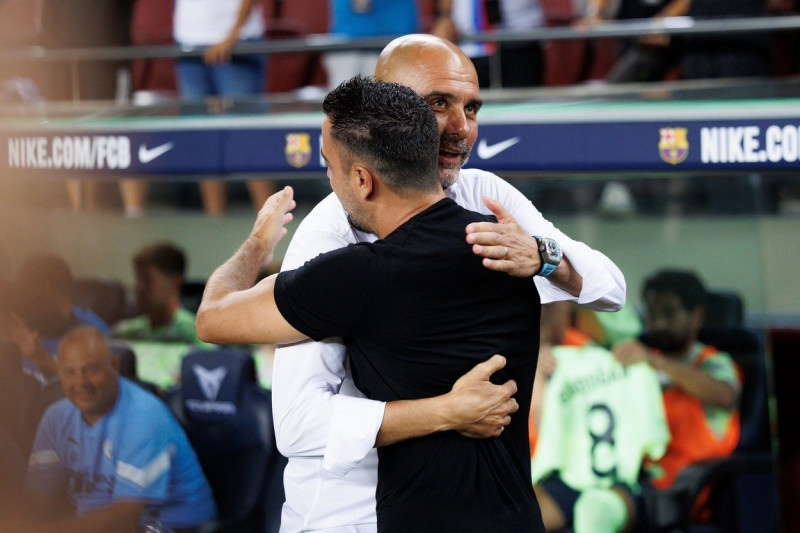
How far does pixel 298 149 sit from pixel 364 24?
1.25 meters

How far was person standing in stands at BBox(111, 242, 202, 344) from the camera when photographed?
4.70 metres

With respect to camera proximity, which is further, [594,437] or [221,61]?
[221,61]

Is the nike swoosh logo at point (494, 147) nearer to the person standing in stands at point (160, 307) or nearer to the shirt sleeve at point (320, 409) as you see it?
the shirt sleeve at point (320, 409)

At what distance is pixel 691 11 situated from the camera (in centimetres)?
415

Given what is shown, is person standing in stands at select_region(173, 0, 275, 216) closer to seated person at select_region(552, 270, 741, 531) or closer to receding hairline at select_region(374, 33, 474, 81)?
seated person at select_region(552, 270, 741, 531)

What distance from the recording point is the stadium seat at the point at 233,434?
12.6 ft

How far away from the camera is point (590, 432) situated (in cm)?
420

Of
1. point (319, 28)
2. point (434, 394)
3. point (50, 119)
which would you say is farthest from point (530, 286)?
point (319, 28)

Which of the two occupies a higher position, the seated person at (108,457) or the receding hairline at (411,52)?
the receding hairline at (411,52)

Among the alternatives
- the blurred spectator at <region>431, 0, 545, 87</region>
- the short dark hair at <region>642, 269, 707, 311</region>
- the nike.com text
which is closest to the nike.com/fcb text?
the nike.com text

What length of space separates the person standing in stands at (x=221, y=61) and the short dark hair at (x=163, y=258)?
1.76 ft

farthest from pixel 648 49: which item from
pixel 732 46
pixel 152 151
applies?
pixel 152 151

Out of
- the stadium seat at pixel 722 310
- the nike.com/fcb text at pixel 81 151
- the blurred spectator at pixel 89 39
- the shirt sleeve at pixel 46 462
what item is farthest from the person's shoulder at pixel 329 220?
the blurred spectator at pixel 89 39

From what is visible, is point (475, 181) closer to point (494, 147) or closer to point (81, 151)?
point (494, 147)
